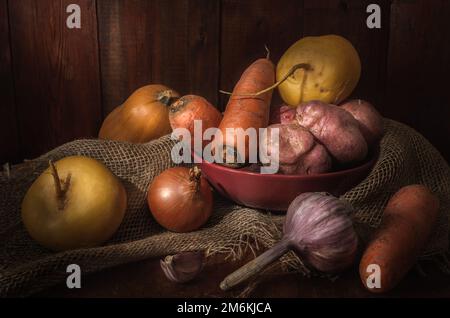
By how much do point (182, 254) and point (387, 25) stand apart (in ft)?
2.83

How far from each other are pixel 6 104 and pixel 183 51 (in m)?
0.49

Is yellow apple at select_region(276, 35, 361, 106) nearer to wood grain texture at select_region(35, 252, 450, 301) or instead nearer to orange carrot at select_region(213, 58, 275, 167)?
orange carrot at select_region(213, 58, 275, 167)

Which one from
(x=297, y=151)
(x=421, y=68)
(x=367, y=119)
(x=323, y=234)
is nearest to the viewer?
(x=323, y=234)

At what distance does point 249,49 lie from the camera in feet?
4.71

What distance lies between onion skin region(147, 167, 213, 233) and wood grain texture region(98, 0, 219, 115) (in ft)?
1.58

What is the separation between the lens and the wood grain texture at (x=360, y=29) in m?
1.39

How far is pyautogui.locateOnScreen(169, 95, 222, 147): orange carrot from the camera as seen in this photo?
1131 millimetres

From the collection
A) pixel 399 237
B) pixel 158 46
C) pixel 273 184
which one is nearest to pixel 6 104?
pixel 158 46

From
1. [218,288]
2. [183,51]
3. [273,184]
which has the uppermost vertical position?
[183,51]

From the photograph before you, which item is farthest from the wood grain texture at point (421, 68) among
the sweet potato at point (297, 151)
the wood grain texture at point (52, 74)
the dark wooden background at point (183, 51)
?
the wood grain texture at point (52, 74)

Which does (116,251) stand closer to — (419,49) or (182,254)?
(182,254)

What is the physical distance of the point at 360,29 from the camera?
4.59 feet

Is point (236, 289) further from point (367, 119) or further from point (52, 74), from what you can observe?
point (52, 74)

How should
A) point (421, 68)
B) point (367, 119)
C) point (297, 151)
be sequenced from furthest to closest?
point (421, 68), point (367, 119), point (297, 151)
